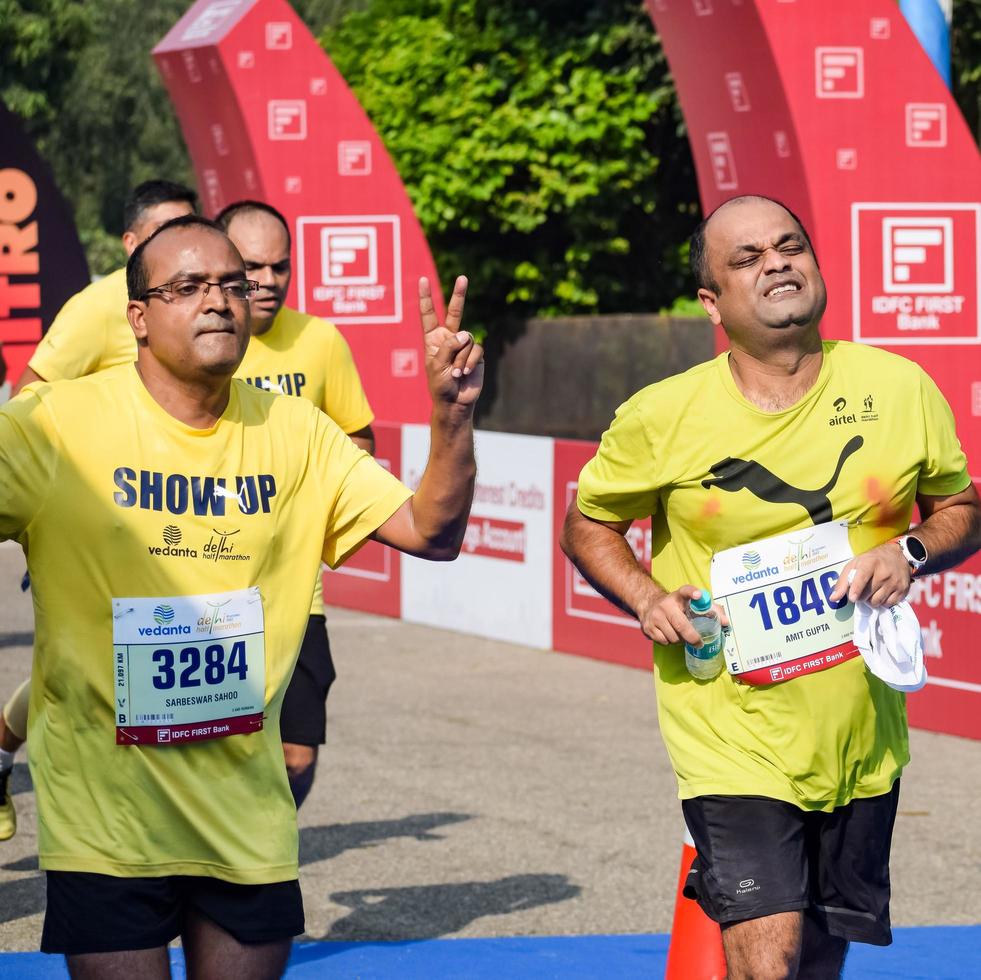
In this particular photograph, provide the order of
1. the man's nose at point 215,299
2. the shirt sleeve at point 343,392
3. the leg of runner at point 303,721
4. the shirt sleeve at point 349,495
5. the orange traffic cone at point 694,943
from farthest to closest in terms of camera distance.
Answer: the shirt sleeve at point 343,392 → the leg of runner at point 303,721 → the orange traffic cone at point 694,943 → the shirt sleeve at point 349,495 → the man's nose at point 215,299

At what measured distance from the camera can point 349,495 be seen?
388 cm

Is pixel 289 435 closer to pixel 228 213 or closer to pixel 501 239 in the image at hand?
pixel 228 213

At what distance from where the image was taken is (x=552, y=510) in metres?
11.7

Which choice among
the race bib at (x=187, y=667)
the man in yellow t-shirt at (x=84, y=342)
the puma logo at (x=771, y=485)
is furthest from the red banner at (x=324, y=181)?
the race bib at (x=187, y=667)

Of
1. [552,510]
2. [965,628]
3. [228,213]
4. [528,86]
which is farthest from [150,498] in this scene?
[528,86]

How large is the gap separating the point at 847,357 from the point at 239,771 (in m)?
1.60

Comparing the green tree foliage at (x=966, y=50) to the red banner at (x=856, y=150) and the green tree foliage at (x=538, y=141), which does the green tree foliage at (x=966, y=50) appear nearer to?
the green tree foliage at (x=538, y=141)

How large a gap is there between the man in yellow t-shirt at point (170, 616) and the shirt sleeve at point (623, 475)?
524 mm

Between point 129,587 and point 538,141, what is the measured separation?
687 inches

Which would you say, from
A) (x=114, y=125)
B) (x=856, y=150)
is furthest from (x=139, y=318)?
(x=114, y=125)

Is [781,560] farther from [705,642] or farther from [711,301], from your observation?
[711,301]

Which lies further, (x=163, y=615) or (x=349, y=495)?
(x=349, y=495)

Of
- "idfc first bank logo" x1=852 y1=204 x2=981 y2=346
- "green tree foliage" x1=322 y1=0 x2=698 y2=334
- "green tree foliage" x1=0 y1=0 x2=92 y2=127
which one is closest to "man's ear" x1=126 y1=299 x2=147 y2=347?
"idfc first bank logo" x1=852 y1=204 x2=981 y2=346

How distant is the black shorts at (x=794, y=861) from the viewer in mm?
3930
